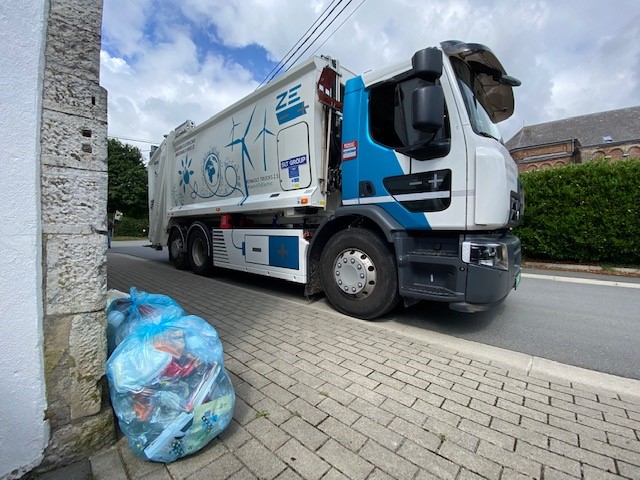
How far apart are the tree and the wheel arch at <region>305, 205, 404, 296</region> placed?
3557cm

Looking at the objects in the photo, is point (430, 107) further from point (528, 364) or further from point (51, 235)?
point (51, 235)

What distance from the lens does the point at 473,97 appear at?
10.9 ft

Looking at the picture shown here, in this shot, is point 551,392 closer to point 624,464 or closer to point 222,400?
point 624,464

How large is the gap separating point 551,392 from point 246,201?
4.51 meters

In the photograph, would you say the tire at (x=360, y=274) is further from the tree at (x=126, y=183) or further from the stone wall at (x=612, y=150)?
the stone wall at (x=612, y=150)

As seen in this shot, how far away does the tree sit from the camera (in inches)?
1318

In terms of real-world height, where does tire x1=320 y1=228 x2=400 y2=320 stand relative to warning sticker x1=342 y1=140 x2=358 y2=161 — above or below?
below

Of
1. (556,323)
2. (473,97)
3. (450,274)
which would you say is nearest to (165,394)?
(450,274)

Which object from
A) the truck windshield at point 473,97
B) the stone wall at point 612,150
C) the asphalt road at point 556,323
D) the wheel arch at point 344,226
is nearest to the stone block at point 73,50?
the wheel arch at point 344,226

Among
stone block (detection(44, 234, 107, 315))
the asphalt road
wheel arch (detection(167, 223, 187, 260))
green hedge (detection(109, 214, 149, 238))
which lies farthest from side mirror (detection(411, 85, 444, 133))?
green hedge (detection(109, 214, 149, 238))

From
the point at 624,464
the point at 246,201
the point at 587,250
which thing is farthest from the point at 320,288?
the point at 587,250

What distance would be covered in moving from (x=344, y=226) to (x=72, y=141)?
2948 millimetres

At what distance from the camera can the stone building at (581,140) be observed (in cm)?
3350

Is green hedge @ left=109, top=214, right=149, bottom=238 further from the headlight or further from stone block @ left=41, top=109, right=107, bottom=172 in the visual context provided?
the headlight
